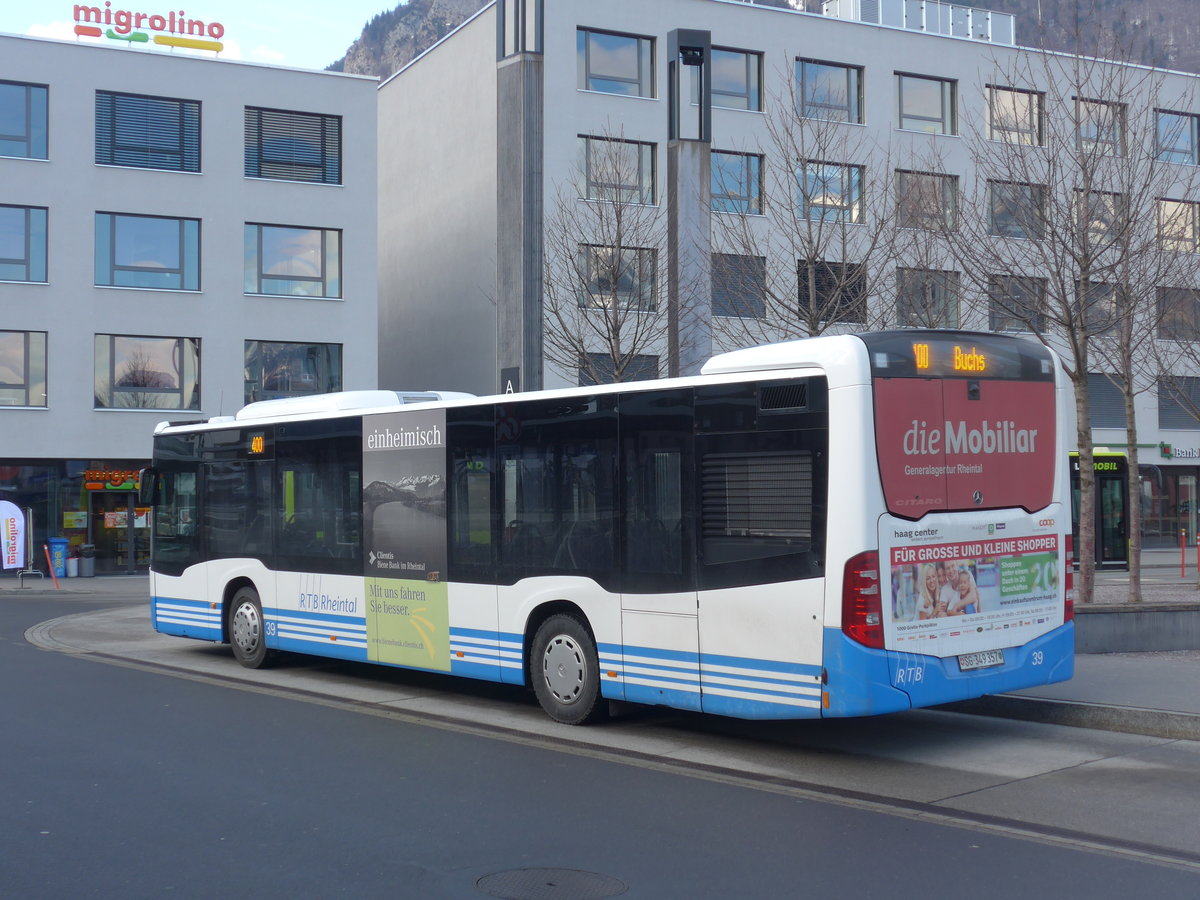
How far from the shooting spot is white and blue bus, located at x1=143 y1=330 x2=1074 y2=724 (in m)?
8.36

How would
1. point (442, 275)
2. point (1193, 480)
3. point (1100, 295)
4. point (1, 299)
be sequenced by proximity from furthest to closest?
point (1193, 480)
point (442, 275)
point (1, 299)
point (1100, 295)

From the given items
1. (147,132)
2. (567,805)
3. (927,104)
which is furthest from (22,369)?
(567,805)

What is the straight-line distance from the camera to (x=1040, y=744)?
923 cm

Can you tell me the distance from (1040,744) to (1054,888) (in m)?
3.61

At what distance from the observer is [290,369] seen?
121 ft

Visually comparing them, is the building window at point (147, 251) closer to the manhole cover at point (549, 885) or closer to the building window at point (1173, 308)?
the building window at point (1173, 308)

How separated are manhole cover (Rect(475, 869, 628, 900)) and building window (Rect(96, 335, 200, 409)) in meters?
31.8

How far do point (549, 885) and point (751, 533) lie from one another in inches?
139

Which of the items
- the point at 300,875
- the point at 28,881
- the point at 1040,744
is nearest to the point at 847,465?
the point at 1040,744

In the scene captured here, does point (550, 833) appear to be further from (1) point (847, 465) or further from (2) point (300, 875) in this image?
(1) point (847, 465)

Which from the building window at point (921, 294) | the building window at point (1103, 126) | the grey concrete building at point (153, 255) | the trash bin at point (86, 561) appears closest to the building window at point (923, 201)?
the building window at point (921, 294)

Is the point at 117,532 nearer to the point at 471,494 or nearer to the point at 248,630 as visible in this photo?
the point at 248,630

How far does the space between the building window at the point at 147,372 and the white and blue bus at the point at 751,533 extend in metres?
25.2

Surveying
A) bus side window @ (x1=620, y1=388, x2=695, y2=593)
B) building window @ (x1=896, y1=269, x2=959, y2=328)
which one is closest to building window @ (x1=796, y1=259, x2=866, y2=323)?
building window @ (x1=896, y1=269, x2=959, y2=328)
